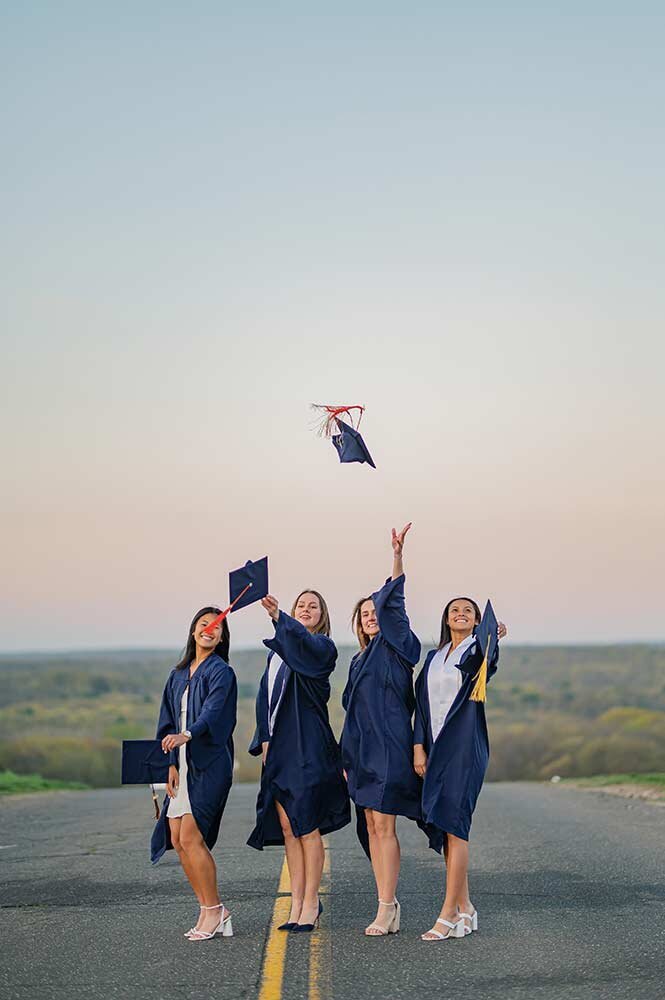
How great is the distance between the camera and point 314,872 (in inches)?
341

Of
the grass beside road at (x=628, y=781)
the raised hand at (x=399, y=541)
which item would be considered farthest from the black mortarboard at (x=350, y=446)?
the grass beside road at (x=628, y=781)

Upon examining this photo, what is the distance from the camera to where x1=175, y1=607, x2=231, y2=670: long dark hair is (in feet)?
29.3

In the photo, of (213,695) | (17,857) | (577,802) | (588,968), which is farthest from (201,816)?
(577,802)

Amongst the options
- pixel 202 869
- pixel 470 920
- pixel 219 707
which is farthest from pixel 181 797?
pixel 470 920

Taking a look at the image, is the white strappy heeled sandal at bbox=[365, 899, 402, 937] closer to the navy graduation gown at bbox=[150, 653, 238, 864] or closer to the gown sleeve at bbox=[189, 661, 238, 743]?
the navy graduation gown at bbox=[150, 653, 238, 864]

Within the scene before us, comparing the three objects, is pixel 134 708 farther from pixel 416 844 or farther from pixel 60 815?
pixel 416 844

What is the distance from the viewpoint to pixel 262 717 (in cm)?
902

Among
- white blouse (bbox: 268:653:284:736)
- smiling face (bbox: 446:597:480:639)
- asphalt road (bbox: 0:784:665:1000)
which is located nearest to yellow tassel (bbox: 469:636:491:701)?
smiling face (bbox: 446:597:480:639)

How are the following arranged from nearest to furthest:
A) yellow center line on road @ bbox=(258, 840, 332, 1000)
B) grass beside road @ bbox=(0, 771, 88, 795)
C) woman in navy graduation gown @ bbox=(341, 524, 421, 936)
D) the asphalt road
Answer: yellow center line on road @ bbox=(258, 840, 332, 1000) < the asphalt road < woman in navy graduation gown @ bbox=(341, 524, 421, 936) < grass beside road @ bbox=(0, 771, 88, 795)

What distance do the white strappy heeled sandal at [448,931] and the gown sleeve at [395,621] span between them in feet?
5.66

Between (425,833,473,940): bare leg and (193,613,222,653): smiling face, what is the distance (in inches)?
81.6

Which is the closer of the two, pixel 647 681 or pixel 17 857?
pixel 17 857

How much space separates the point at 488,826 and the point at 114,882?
626 cm

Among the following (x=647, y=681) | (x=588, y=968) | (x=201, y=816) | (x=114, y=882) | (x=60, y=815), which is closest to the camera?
(x=588, y=968)
